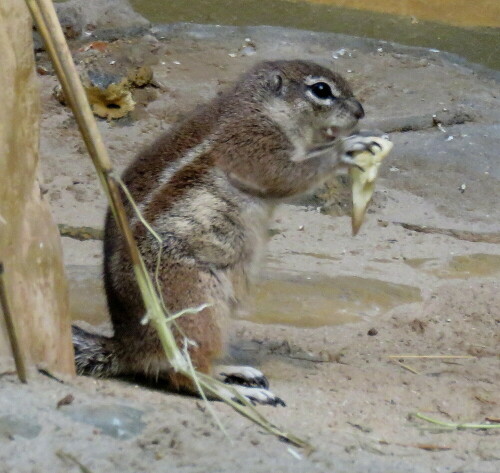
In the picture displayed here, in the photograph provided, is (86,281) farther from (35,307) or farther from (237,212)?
(35,307)

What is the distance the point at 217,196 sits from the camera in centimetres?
481

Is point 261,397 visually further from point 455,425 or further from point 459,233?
point 459,233

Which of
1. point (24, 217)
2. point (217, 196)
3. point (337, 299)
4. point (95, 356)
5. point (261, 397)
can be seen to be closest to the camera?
point (24, 217)

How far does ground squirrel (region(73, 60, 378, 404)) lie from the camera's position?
4.50 meters

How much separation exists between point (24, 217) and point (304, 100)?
2.28 m

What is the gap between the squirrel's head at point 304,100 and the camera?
17.5 ft

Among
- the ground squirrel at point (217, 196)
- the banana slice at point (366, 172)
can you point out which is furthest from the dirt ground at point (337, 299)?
the banana slice at point (366, 172)

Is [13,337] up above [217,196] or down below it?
above

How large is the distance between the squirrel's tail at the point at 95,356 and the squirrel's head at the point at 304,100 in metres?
1.63

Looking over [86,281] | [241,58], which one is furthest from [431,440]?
[241,58]

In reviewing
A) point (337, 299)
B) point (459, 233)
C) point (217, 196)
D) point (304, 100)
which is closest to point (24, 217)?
point (217, 196)

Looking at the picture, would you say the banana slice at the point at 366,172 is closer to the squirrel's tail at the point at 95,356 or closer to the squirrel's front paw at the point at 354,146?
the squirrel's front paw at the point at 354,146

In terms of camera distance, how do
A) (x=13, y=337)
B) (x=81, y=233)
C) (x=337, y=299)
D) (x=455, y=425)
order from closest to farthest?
(x=13, y=337) < (x=455, y=425) < (x=337, y=299) < (x=81, y=233)

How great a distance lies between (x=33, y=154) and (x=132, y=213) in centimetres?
97
